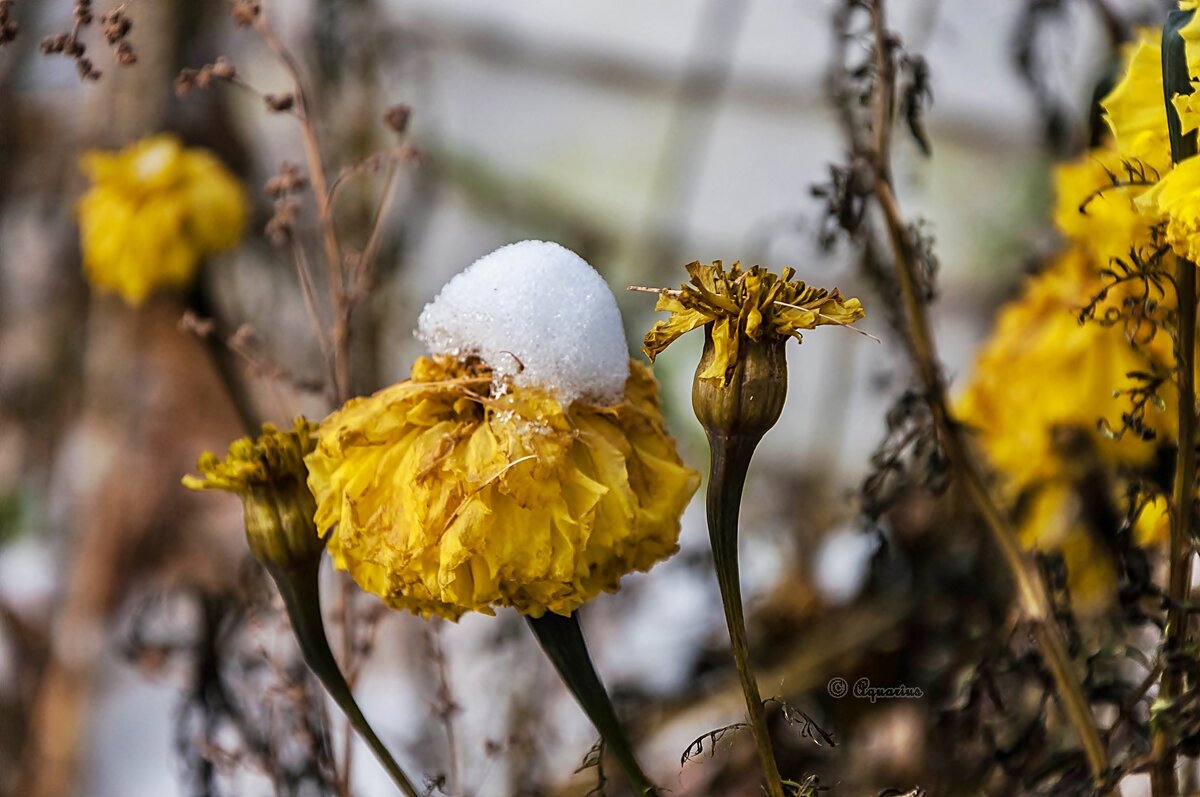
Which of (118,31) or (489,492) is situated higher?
(118,31)

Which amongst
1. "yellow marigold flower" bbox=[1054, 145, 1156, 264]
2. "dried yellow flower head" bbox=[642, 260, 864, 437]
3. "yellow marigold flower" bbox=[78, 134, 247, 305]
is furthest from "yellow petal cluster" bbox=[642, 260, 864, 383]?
"yellow marigold flower" bbox=[78, 134, 247, 305]

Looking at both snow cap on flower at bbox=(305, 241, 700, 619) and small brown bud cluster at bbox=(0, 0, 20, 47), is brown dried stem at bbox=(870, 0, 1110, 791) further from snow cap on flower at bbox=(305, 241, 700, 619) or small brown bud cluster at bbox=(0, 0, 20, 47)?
small brown bud cluster at bbox=(0, 0, 20, 47)

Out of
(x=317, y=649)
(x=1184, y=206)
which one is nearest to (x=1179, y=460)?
(x=1184, y=206)

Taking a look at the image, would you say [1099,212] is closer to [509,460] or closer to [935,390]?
[935,390]

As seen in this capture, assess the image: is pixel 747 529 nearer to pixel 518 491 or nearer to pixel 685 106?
pixel 685 106

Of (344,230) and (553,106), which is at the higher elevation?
(553,106)

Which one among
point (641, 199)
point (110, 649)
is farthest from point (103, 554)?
point (641, 199)

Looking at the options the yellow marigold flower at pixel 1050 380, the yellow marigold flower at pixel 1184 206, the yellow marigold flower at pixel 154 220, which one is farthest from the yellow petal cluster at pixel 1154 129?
the yellow marigold flower at pixel 154 220
